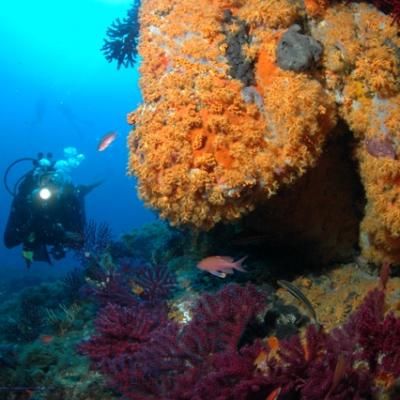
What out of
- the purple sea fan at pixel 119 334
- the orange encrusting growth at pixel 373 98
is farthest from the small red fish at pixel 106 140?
the orange encrusting growth at pixel 373 98

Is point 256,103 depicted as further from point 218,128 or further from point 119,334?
point 119,334

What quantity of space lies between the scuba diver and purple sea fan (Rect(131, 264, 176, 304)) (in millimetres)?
3628

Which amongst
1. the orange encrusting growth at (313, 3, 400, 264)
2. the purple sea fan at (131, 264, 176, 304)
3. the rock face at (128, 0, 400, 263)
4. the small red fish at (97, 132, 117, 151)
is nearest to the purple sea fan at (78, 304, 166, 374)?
the purple sea fan at (131, 264, 176, 304)

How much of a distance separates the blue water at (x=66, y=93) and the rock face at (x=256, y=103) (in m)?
78.3

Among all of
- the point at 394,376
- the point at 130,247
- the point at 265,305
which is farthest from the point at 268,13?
the point at 130,247

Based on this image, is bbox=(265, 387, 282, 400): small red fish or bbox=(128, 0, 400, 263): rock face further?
bbox=(128, 0, 400, 263): rock face

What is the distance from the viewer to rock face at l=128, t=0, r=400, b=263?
293 cm

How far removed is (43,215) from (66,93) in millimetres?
120517

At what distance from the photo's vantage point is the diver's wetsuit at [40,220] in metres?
8.41

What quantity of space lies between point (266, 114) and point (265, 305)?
6.53 ft

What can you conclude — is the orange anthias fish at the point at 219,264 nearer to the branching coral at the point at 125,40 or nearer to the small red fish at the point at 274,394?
the small red fish at the point at 274,394

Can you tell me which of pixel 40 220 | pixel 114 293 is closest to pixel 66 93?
pixel 40 220

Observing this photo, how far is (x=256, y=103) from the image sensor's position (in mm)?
3160

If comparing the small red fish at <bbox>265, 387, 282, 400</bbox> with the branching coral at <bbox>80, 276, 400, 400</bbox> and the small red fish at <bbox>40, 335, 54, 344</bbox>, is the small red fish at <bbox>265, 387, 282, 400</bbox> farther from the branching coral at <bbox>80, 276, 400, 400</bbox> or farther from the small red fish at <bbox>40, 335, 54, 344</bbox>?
the small red fish at <bbox>40, 335, 54, 344</bbox>
